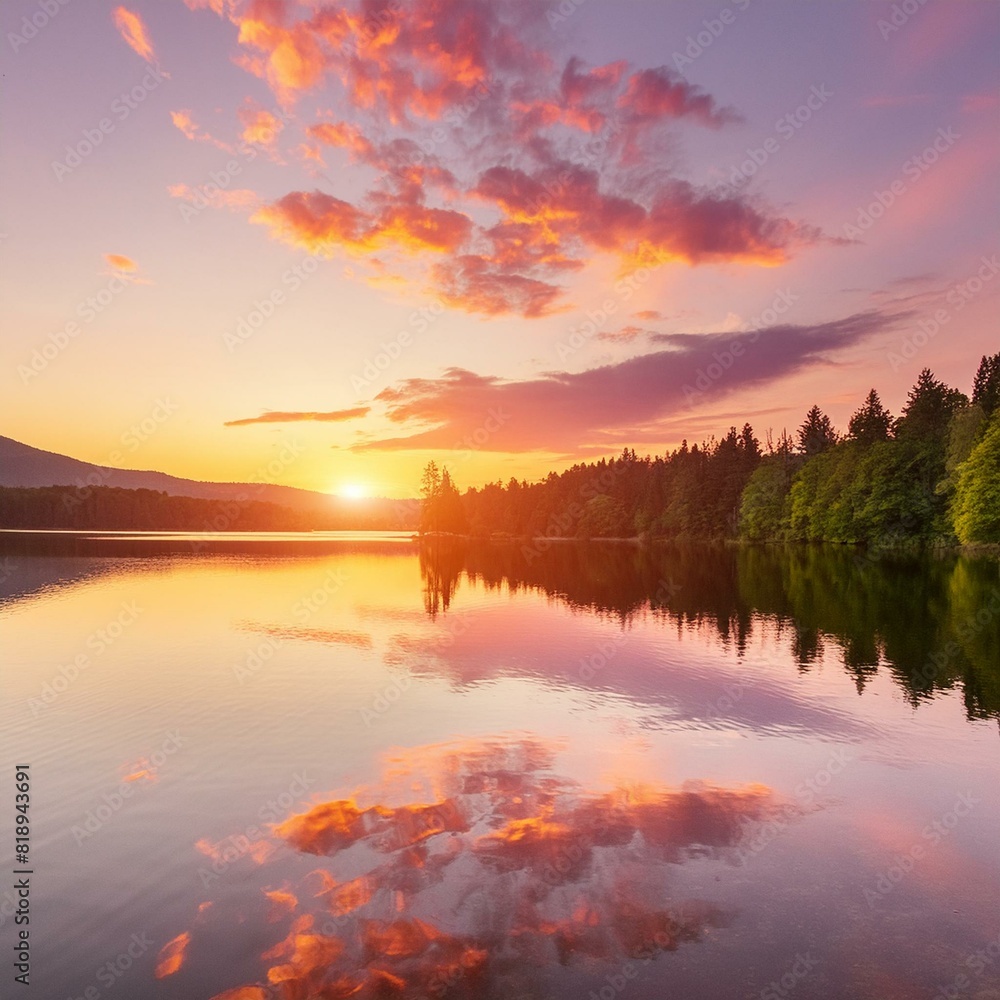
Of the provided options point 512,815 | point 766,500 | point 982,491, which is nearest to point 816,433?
point 766,500

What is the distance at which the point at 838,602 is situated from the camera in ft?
165

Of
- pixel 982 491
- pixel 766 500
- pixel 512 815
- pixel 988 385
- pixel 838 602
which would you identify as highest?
pixel 988 385

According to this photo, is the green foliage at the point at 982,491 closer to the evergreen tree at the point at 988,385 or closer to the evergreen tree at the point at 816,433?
the evergreen tree at the point at 988,385

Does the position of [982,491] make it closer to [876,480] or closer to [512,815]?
[876,480]

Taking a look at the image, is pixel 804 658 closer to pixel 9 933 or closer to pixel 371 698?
pixel 371 698

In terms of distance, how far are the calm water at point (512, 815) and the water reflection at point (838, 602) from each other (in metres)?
0.55

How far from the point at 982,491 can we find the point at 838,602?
4972 centimetres

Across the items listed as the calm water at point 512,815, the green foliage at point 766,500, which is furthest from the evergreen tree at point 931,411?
the calm water at point 512,815

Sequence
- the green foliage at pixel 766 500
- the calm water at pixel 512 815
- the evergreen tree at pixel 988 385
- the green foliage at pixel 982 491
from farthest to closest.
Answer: the green foliage at pixel 766 500
the evergreen tree at pixel 988 385
the green foliage at pixel 982 491
the calm water at pixel 512 815

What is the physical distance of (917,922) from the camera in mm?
11008

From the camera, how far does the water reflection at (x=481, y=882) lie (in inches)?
388

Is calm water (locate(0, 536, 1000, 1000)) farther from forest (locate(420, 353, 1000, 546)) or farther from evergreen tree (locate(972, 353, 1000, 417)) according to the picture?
evergreen tree (locate(972, 353, 1000, 417))

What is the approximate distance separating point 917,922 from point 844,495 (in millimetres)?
122212

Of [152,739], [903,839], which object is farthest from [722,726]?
[152,739]
